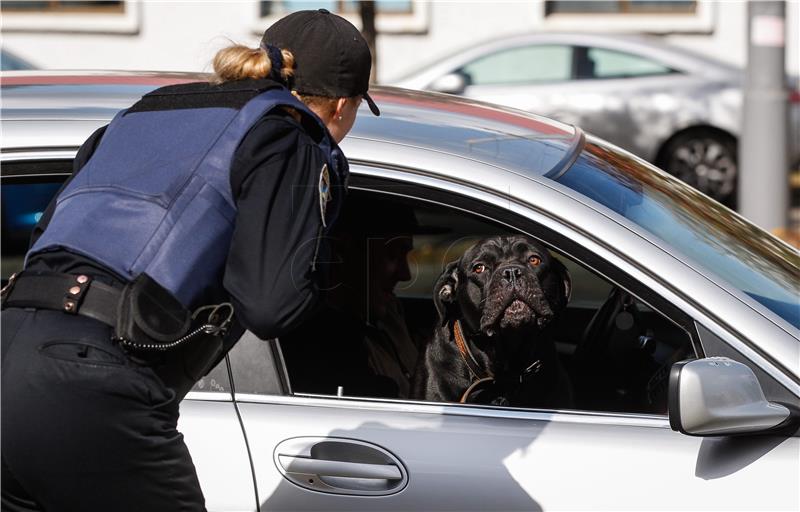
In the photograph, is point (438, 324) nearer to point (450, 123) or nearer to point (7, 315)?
point (450, 123)

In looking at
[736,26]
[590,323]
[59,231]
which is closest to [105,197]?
[59,231]

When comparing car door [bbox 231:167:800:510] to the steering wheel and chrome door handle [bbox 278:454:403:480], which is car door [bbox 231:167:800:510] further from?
the steering wheel

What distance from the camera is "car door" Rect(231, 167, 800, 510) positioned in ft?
7.55

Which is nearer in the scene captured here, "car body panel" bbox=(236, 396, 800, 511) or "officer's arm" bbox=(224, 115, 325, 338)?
"officer's arm" bbox=(224, 115, 325, 338)

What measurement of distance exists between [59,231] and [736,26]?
45.3 feet

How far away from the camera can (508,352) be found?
10.0 ft

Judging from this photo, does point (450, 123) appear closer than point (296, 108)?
No

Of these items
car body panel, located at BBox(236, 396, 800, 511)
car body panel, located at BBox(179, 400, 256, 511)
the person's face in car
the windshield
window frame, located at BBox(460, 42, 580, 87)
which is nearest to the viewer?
car body panel, located at BBox(236, 396, 800, 511)

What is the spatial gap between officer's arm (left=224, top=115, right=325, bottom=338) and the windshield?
0.70 meters

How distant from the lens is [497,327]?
301 cm

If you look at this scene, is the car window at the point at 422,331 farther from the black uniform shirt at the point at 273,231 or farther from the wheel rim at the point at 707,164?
the wheel rim at the point at 707,164

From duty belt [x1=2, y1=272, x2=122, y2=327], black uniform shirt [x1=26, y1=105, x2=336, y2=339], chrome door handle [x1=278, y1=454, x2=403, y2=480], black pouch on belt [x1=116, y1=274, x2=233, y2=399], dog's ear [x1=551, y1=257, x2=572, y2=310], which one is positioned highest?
black uniform shirt [x1=26, y1=105, x2=336, y2=339]

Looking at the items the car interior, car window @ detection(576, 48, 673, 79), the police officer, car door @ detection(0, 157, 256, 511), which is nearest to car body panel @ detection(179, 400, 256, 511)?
car door @ detection(0, 157, 256, 511)

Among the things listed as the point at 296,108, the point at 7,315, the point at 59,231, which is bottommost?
the point at 7,315
